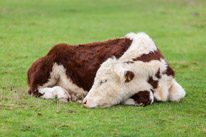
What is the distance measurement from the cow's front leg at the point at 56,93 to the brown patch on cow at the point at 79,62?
0.17 m

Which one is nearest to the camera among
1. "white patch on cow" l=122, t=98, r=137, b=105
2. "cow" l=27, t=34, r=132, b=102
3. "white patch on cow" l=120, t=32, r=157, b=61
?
"white patch on cow" l=122, t=98, r=137, b=105

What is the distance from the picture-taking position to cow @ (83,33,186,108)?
7.74 m

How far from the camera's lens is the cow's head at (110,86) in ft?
25.1

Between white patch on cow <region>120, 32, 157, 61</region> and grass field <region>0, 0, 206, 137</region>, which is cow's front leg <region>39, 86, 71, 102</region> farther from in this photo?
white patch on cow <region>120, 32, 157, 61</region>

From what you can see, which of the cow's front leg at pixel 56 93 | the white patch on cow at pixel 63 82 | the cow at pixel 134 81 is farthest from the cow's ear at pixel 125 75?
the cow's front leg at pixel 56 93

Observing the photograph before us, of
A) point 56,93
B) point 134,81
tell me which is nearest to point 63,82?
point 56,93

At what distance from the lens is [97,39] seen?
52.0 ft

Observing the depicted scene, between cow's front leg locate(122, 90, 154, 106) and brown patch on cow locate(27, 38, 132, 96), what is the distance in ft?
3.00

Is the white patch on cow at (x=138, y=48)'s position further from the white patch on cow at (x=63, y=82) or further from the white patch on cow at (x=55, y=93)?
the white patch on cow at (x=55, y=93)

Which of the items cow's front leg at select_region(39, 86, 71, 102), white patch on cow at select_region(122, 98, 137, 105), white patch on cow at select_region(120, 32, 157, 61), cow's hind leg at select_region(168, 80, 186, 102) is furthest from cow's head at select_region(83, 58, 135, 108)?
cow's hind leg at select_region(168, 80, 186, 102)

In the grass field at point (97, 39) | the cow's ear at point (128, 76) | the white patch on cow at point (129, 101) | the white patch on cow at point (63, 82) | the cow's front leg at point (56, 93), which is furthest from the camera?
the white patch on cow at point (63, 82)

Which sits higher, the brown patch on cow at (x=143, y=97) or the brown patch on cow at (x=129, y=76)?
the brown patch on cow at (x=129, y=76)

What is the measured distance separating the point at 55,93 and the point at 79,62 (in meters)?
0.84

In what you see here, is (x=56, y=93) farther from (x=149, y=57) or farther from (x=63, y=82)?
(x=149, y=57)
